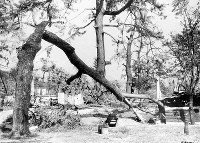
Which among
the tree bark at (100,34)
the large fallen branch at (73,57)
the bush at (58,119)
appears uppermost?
the tree bark at (100,34)

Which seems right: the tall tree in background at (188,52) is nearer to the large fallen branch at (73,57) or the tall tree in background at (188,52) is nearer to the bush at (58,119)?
the large fallen branch at (73,57)

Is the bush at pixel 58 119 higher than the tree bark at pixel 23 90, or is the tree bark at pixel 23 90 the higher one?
the tree bark at pixel 23 90

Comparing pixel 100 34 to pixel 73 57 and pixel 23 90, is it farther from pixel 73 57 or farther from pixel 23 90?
pixel 23 90

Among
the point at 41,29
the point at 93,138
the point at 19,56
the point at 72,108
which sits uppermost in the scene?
the point at 41,29

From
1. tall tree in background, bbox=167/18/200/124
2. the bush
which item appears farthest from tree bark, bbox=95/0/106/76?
tall tree in background, bbox=167/18/200/124

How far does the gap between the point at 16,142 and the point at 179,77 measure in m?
17.7

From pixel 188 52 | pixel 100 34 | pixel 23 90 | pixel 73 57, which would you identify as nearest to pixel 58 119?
pixel 73 57

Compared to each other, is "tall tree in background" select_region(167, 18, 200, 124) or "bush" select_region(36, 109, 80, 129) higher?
"tall tree in background" select_region(167, 18, 200, 124)

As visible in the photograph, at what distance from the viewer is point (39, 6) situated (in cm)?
1524

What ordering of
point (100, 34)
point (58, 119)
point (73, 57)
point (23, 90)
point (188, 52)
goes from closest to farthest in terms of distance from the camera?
point (23, 90) → point (73, 57) → point (58, 119) → point (100, 34) → point (188, 52)

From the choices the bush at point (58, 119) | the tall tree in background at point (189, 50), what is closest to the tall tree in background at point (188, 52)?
the tall tree in background at point (189, 50)

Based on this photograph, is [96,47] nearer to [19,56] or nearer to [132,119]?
[132,119]

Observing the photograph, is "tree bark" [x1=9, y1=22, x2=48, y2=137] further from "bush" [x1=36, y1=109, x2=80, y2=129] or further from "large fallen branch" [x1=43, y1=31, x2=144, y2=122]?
"bush" [x1=36, y1=109, x2=80, y2=129]

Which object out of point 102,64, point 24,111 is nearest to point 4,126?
point 24,111
